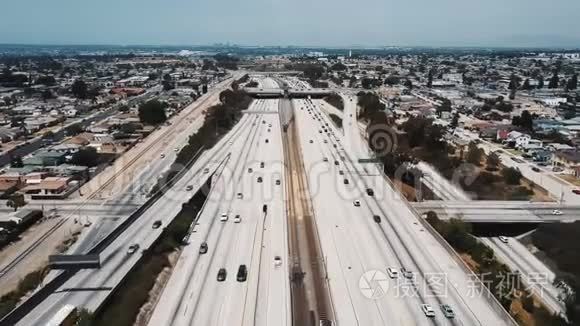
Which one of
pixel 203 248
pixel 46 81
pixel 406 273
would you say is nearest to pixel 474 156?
pixel 406 273

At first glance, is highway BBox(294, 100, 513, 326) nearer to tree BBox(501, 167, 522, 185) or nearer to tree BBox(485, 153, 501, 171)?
tree BBox(501, 167, 522, 185)

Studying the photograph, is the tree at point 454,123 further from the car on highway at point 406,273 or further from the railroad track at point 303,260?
the car on highway at point 406,273

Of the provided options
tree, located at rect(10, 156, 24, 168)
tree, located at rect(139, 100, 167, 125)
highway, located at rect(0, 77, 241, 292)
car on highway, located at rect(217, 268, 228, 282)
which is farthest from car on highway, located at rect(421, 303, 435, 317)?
tree, located at rect(139, 100, 167, 125)

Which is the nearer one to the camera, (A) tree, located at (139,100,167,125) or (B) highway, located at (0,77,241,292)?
(B) highway, located at (0,77,241,292)

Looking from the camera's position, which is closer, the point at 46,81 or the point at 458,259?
the point at 458,259

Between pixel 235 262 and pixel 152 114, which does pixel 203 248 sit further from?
pixel 152 114
